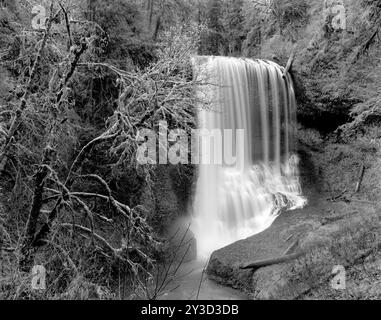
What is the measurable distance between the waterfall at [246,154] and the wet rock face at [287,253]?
1.70 m

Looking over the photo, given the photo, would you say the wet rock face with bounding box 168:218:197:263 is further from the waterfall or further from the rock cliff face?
the rock cliff face

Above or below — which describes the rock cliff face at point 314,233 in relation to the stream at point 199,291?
above

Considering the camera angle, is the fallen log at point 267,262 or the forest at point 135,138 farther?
the fallen log at point 267,262

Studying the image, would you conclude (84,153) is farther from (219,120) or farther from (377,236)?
(219,120)

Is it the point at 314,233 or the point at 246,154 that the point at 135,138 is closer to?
the point at 314,233

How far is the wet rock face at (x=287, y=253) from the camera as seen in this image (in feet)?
25.6

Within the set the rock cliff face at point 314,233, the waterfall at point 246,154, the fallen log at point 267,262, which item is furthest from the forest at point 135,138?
the waterfall at point 246,154

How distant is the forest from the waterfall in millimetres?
614

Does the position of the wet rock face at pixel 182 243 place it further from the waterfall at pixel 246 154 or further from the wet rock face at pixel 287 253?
the wet rock face at pixel 287 253

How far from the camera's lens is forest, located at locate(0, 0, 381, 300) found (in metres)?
7.07

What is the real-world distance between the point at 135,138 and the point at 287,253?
19.0ft

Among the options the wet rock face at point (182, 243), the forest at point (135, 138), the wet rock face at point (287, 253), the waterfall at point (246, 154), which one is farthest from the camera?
the waterfall at point (246, 154)
